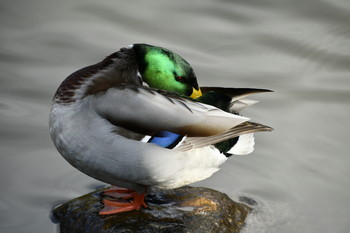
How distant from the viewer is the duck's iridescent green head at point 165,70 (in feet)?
13.2

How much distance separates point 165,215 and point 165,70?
36.4 inches

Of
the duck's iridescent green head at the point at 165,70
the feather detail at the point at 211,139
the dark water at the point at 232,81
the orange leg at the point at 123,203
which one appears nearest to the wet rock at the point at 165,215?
the orange leg at the point at 123,203

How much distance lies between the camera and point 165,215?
153 inches

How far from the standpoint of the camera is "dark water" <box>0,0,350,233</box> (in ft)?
15.4

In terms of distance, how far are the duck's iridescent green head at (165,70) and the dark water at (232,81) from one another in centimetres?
102

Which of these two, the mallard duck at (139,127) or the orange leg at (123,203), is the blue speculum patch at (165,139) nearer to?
the mallard duck at (139,127)

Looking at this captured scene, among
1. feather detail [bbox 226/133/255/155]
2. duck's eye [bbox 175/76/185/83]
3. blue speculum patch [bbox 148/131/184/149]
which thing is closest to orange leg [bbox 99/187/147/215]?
blue speculum patch [bbox 148/131/184/149]

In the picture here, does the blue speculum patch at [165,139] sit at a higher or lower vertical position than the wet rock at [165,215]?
higher

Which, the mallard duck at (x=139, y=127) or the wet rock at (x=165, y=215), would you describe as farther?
the wet rock at (x=165, y=215)

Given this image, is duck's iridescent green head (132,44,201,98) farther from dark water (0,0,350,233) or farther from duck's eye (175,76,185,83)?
dark water (0,0,350,233)

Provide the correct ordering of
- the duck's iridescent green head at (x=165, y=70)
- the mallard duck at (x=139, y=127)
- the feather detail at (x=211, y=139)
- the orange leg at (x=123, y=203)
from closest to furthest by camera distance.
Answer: the mallard duck at (x=139, y=127), the feather detail at (x=211, y=139), the orange leg at (x=123, y=203), the duck's iridescent green head at (x=165, y=70)

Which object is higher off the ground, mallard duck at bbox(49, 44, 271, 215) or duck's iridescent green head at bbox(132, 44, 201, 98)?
duck's iridescent green head at bbox(132, 44, 201, 98)

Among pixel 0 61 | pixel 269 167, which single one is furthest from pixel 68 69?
pixel 269 167

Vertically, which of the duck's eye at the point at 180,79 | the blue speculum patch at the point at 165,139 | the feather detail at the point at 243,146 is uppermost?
the duck's eye at the point at 180,79
